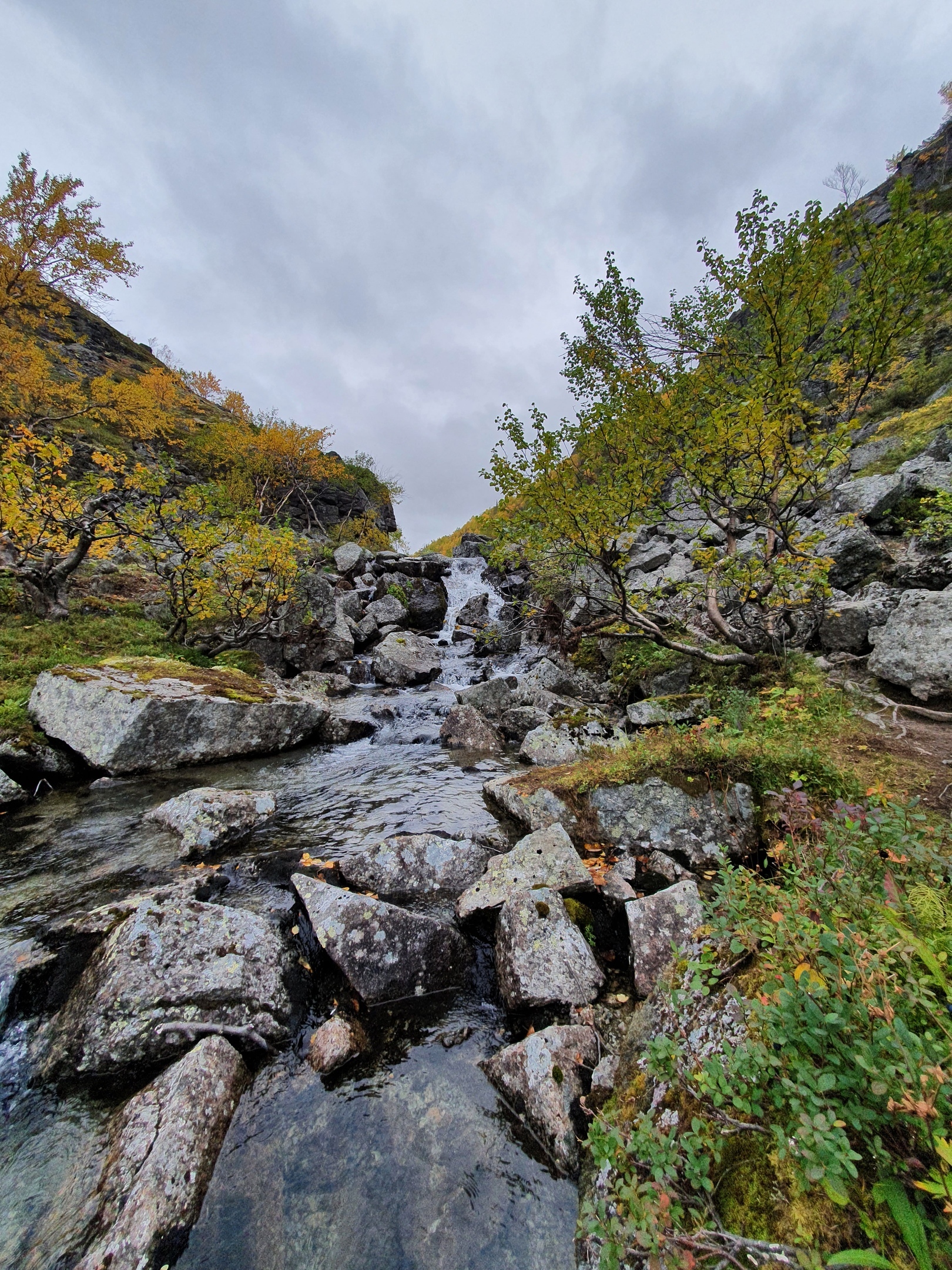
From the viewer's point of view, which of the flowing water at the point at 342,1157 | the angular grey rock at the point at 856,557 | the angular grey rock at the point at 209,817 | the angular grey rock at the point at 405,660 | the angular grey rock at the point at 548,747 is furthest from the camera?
the angular grey rock at the point at 405,660

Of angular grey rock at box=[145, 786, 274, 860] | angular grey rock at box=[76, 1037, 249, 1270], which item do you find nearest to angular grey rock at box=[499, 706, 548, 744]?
angular grey rock at box=[145, 786, 274, 860]

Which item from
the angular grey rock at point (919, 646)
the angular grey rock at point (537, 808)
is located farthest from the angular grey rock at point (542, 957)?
the angular grey rock at point (919, 646)

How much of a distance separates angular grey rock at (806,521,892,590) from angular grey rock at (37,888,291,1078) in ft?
44.1

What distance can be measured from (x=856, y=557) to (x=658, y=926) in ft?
36.4

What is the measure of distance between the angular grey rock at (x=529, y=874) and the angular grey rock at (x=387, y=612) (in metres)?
19.2

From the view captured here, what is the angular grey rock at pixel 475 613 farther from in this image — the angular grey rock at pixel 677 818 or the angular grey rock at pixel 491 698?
the angular grey rock at pixel 677 818

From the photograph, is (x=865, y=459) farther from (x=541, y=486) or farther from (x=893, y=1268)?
(x=893, y=1268)

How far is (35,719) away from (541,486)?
1124cm

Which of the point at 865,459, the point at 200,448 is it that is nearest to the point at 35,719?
the point at 865,459

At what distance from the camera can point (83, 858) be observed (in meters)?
6.30

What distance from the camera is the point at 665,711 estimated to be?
9766mm

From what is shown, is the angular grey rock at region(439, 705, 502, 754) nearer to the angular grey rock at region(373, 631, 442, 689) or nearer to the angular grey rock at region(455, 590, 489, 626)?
the angular grey rock at region(373, 631, 442, 689)

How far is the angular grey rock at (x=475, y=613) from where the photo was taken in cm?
2625

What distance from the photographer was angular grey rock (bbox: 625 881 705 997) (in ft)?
13.9
